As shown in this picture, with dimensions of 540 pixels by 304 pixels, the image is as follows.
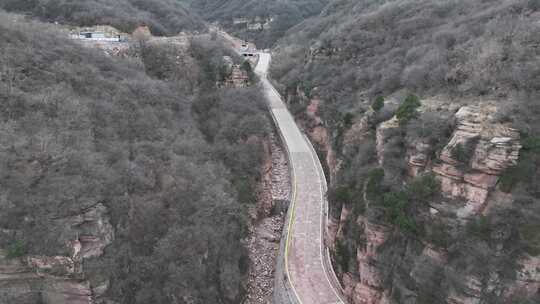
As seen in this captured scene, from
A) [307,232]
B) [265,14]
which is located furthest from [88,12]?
[265,14]

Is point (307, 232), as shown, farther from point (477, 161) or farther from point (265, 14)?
point (265, 14)

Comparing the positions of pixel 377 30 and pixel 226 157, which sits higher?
pixel 377 30

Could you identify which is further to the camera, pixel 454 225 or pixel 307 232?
pixel 307 232

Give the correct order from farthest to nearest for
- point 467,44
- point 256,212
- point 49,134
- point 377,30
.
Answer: point 377,30, point 256,212, point 467,44, point 49,134

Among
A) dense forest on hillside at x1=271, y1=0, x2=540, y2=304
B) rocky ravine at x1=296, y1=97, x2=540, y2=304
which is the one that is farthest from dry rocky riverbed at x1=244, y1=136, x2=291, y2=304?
rocky ravine at x1=296, y1=97, x2=540, y2=304

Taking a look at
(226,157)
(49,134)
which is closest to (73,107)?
(49,134)

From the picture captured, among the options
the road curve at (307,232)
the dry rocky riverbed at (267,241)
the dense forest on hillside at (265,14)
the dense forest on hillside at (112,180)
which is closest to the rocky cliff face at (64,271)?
the dense forest on hillside at (112,180)

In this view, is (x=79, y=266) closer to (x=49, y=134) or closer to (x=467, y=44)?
(x=49, y=134)
